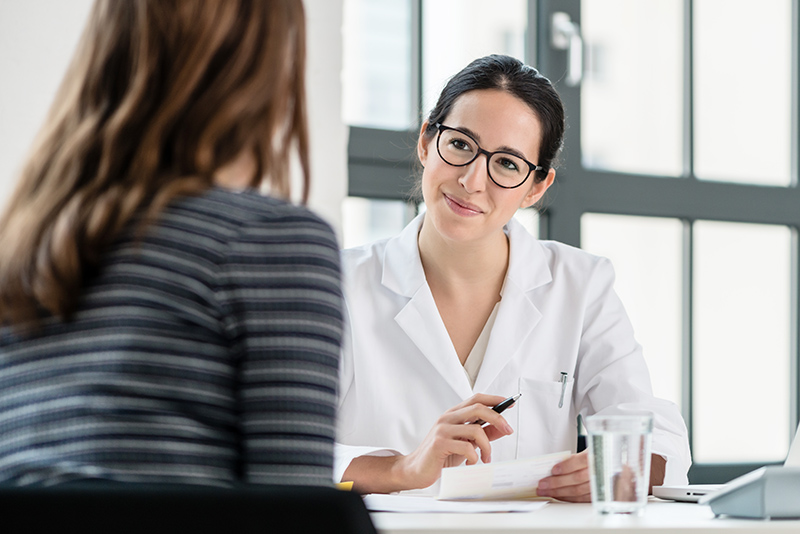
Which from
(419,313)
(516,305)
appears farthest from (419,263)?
(516,305)

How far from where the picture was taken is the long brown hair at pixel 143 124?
70cm

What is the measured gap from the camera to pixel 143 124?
756mm

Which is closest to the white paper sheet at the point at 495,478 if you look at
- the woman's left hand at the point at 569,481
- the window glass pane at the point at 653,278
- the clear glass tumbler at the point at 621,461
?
the woman's left hand at the point at 569,481

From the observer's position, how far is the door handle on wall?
2697 millimetres

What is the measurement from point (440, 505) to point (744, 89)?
8.52 feet

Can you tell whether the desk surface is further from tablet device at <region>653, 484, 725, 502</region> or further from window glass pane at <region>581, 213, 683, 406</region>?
window glass pane at <region>581, 213, 683, 406</region>

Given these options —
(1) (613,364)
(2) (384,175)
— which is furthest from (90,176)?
(2) (384,175)

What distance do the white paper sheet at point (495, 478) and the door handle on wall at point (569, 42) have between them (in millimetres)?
1747

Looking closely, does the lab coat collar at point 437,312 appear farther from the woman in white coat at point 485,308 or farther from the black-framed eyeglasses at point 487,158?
the black-framed eyeglasses at point 487,158

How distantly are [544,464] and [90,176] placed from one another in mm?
783

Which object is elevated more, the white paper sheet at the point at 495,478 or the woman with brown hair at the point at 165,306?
the woman with brown hair at the point at 165,306

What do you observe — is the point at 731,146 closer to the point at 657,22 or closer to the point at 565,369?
the point at 657,22

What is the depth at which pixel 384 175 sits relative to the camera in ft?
8.31

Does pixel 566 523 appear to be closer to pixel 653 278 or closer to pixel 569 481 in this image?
pixel 569 481
